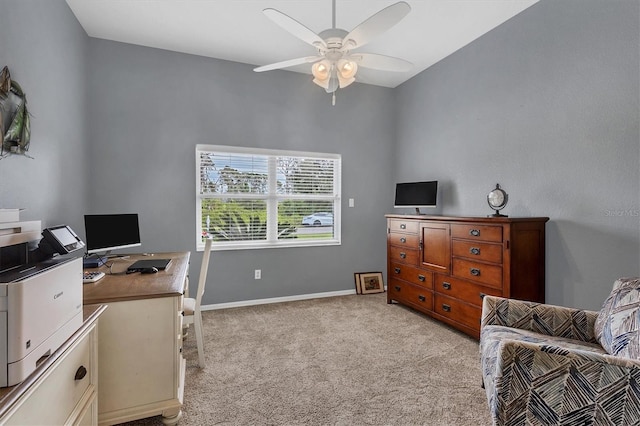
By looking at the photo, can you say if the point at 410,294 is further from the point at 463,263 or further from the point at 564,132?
the point at 564,132

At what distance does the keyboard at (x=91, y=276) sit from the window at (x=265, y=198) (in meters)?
1.53

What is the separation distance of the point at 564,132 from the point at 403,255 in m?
1.87

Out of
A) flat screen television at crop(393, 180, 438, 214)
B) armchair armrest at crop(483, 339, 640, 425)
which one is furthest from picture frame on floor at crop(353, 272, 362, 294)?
armchair armrest at crop(483, 339, 640, 425)

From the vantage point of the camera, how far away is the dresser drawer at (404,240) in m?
3.40

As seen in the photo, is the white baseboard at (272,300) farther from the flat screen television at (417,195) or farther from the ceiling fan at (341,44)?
the ceiling fan at (341,44)

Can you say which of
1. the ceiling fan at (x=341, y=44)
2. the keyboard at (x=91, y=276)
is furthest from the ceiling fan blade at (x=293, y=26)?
the keyboard at (x=91, y=276)

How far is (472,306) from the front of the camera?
2725 millimetres

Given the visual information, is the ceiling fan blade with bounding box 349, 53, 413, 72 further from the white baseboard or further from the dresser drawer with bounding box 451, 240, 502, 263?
the white baseboard

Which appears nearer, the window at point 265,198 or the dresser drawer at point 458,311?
the dresser drawer at point 458,311

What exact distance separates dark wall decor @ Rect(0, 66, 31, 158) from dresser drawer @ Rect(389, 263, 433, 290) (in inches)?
132

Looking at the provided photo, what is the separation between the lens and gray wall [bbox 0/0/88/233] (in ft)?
5.87

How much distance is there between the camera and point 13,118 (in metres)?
1.73

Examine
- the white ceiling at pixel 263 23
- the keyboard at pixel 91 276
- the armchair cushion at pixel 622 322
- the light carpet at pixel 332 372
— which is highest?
the white ceiling at pixel 263 23

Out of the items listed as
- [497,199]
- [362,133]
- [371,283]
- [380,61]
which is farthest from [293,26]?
[371,283]
